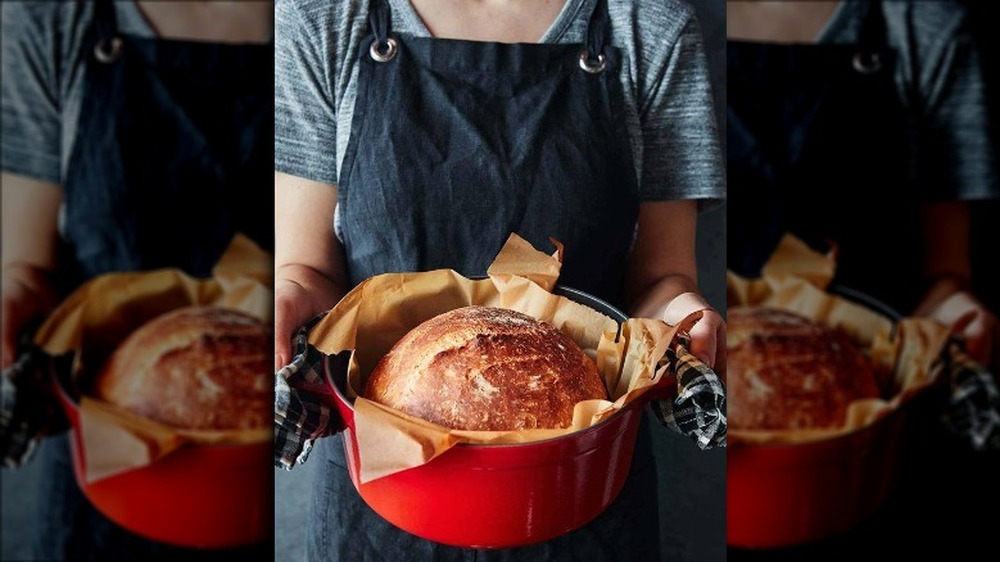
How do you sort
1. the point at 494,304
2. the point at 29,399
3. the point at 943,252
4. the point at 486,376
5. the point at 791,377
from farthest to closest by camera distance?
the point at 943,252, the point at 791,377, the point at 29,399, the point at 494,304, the point at 486,376

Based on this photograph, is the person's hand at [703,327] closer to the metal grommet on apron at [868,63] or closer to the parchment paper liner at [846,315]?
the parchment paper liner at [846,315]

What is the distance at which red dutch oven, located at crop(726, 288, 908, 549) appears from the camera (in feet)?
4.53

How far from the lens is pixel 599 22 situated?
3.69 feet

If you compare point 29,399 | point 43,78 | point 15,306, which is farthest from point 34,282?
point 43,78

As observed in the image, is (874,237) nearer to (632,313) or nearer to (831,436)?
(831,436)

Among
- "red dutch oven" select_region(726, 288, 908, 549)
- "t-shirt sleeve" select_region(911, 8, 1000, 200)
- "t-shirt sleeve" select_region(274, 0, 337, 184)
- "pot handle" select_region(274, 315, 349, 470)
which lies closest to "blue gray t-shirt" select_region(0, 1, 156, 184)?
"t-shirt sleeve" select_region(274, 0, 337, 184)

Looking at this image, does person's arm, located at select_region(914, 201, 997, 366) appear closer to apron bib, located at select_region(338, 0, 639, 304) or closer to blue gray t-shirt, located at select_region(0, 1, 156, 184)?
apron bib, located at select_region(338, 0, 639, 304)

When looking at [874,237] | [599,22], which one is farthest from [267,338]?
[874,237]

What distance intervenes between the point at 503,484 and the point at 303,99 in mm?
524

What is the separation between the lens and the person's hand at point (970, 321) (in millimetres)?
1446

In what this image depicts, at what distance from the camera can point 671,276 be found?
1170 mm

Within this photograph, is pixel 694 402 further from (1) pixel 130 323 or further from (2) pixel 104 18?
(2) pixel 104 18

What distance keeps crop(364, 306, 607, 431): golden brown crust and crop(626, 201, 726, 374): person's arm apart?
0.15 metres

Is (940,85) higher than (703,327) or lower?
higher
